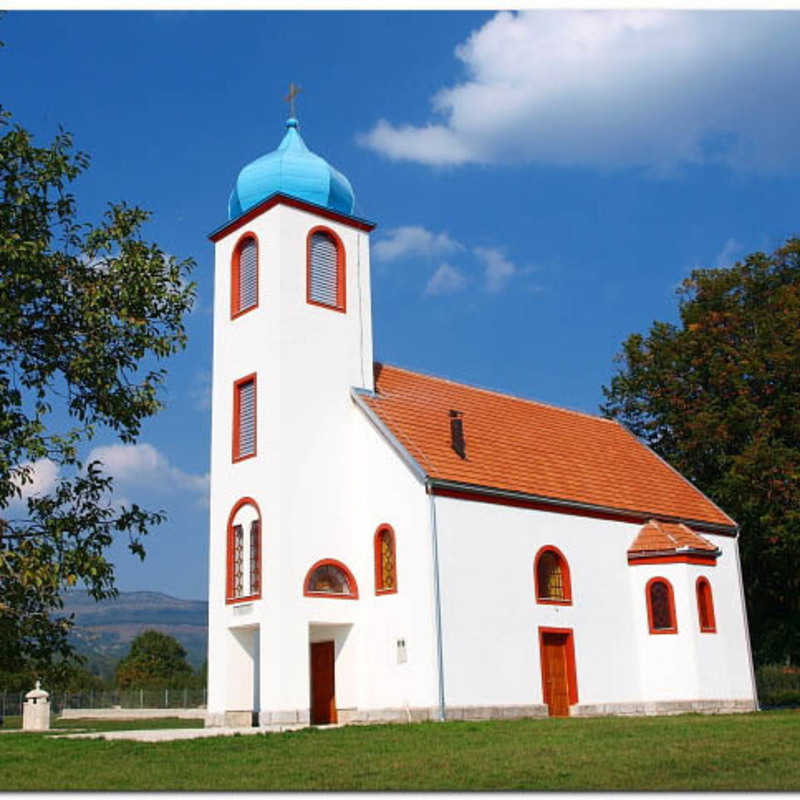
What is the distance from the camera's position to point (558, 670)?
25.4 m

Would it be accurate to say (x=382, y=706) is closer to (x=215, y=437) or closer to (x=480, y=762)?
(x=215, y=437)

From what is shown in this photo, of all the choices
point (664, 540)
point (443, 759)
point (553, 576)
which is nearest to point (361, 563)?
point (553, 576)

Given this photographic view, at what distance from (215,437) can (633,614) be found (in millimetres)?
12450

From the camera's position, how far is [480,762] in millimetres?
13555

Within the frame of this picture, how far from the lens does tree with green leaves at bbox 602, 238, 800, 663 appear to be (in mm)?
32469

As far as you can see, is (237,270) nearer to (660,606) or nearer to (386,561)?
(386,561)

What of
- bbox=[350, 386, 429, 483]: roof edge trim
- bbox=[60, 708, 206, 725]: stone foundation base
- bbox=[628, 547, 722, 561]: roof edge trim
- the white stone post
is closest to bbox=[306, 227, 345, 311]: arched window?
→ bbox=[350, 386, 429, 483]: roof edge trim

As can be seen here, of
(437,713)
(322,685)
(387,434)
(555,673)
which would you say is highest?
(387,434)

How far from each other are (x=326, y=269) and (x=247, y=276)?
83.5 inches

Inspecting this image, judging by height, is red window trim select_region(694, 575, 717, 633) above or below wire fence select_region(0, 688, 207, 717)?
above

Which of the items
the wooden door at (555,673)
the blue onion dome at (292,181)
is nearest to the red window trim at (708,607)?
the wooden door at (555,673)

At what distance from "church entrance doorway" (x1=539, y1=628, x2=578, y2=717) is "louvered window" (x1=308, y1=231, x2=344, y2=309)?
1014 centimetres

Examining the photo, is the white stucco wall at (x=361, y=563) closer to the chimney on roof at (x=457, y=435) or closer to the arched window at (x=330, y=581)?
the arched window at (x=330, y=581)

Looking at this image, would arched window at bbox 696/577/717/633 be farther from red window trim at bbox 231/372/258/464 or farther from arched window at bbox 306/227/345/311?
red window trim at bbox 231/372/258/464
